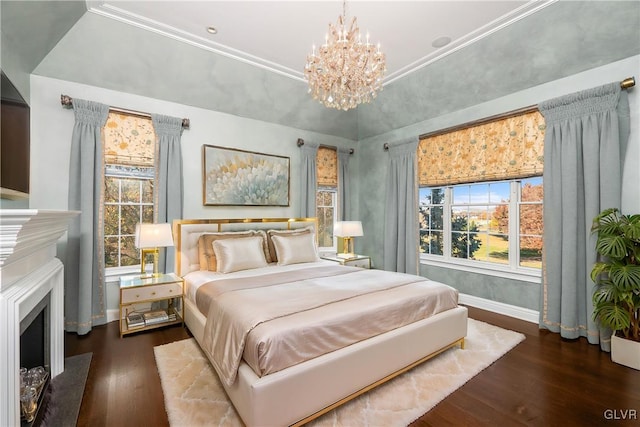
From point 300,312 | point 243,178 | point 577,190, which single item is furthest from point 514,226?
point 243,178

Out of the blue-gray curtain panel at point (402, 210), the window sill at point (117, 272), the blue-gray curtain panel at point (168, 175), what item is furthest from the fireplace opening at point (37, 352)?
the blue-gray curtain panel at point (402, 210)

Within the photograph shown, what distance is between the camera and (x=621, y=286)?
2477 millimetres

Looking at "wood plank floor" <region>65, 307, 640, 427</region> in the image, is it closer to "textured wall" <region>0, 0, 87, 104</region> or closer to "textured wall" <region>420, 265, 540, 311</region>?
"textured wall" <region>420, 265, 540, 311</region>

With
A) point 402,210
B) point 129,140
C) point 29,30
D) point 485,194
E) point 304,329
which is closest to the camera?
point 304,329

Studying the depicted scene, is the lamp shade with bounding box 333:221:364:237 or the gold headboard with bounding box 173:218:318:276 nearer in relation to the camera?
the gold headboard with bounding box 173:218:318:276

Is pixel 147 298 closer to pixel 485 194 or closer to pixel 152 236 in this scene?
pixel 152 236

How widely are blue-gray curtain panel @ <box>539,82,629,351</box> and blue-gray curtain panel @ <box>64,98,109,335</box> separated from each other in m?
4.94

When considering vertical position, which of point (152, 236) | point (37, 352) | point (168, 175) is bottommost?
point (37, 352)

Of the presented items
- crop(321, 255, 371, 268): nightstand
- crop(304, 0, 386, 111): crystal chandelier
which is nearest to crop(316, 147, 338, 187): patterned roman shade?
crop(321, 255, 371, 268): nightstand

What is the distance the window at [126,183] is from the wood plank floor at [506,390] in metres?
1.05

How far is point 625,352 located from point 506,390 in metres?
1.30

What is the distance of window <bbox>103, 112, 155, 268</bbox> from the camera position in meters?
3.39

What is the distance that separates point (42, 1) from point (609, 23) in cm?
474

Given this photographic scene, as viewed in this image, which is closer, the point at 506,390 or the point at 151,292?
the point at 506,390
